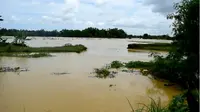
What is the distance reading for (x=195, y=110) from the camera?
4.36 m

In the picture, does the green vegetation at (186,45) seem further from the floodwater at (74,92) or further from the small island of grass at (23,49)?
the small island of grass at (23,49)

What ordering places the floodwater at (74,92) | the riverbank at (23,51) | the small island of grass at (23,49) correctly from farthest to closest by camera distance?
1. the small island of grass at (23,49)
2. the riverbank at (23,51)
3. the floodwater at (74,92)

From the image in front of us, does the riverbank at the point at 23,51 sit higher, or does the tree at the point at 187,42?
the tree at the point at 187,42

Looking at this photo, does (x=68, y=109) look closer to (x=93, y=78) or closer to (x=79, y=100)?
(x=79, y=100)

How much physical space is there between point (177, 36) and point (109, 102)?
4240 millimetres

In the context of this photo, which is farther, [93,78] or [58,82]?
[93,78]

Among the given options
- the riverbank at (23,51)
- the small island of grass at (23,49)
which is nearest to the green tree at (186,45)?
the riverbank at (23,51)

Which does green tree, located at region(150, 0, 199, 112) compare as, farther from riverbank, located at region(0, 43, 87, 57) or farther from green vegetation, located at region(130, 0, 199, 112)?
riverbank, located at region(0, 43, 87, 57)

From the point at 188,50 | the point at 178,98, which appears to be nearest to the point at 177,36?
the point at 188,50

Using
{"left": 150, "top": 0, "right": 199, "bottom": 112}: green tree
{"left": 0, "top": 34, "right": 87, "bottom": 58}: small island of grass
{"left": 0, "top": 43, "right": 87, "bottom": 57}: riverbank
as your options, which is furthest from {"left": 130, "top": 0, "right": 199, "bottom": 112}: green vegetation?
{"left": 0, "top": 34, "right": 87, "bottom": 58}: small island of grass

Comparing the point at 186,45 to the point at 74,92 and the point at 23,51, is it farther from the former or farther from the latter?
the point at 23,51

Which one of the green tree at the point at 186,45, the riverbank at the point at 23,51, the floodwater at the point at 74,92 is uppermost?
the green tree at the point at 186,45

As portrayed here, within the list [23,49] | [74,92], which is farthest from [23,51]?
[74,92]

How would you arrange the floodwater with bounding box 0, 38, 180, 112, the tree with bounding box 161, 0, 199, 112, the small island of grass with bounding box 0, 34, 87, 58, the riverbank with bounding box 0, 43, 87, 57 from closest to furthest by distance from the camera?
1. the floodwater with bounding box 0, 38, 180, 112
2. the tree with bounding box 161, 0, 199, 112
3. the riverbank with bounding box 0, 43, 87, 57
4. the small island of grass with bounding box 0, 34, 87, 58
